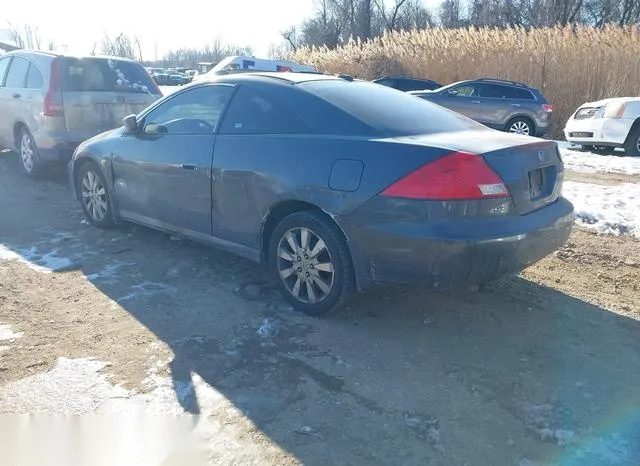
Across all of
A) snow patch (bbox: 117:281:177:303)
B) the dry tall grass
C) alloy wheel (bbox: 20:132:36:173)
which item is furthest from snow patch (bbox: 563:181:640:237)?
the dry tall grass

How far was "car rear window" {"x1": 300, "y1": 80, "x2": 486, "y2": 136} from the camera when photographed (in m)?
3.84

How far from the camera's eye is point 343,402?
2947mm

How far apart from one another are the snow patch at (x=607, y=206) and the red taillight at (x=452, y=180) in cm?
325

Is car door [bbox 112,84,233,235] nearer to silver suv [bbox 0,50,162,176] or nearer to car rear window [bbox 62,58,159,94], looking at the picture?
silver suv [bbox 0,50,162,176]

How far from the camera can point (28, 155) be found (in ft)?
27.2

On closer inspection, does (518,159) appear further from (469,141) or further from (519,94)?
(519,94)

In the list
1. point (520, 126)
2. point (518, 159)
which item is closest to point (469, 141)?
point (518, 159)

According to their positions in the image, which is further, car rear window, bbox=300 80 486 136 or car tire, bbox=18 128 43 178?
car tire, bbox=18 128 43 178

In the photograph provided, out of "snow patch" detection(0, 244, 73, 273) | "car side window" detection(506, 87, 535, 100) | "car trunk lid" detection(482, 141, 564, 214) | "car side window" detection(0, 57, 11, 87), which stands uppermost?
"car side window" detection(0, 57, 11, 87)

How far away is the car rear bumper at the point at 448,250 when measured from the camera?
3301 mm

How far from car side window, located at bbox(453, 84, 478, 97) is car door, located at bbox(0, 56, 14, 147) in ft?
33.7

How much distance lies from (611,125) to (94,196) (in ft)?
33.5

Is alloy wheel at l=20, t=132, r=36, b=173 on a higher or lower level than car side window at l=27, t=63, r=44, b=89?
lower

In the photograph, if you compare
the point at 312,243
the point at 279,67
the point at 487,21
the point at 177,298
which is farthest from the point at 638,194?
the point at 487,21
